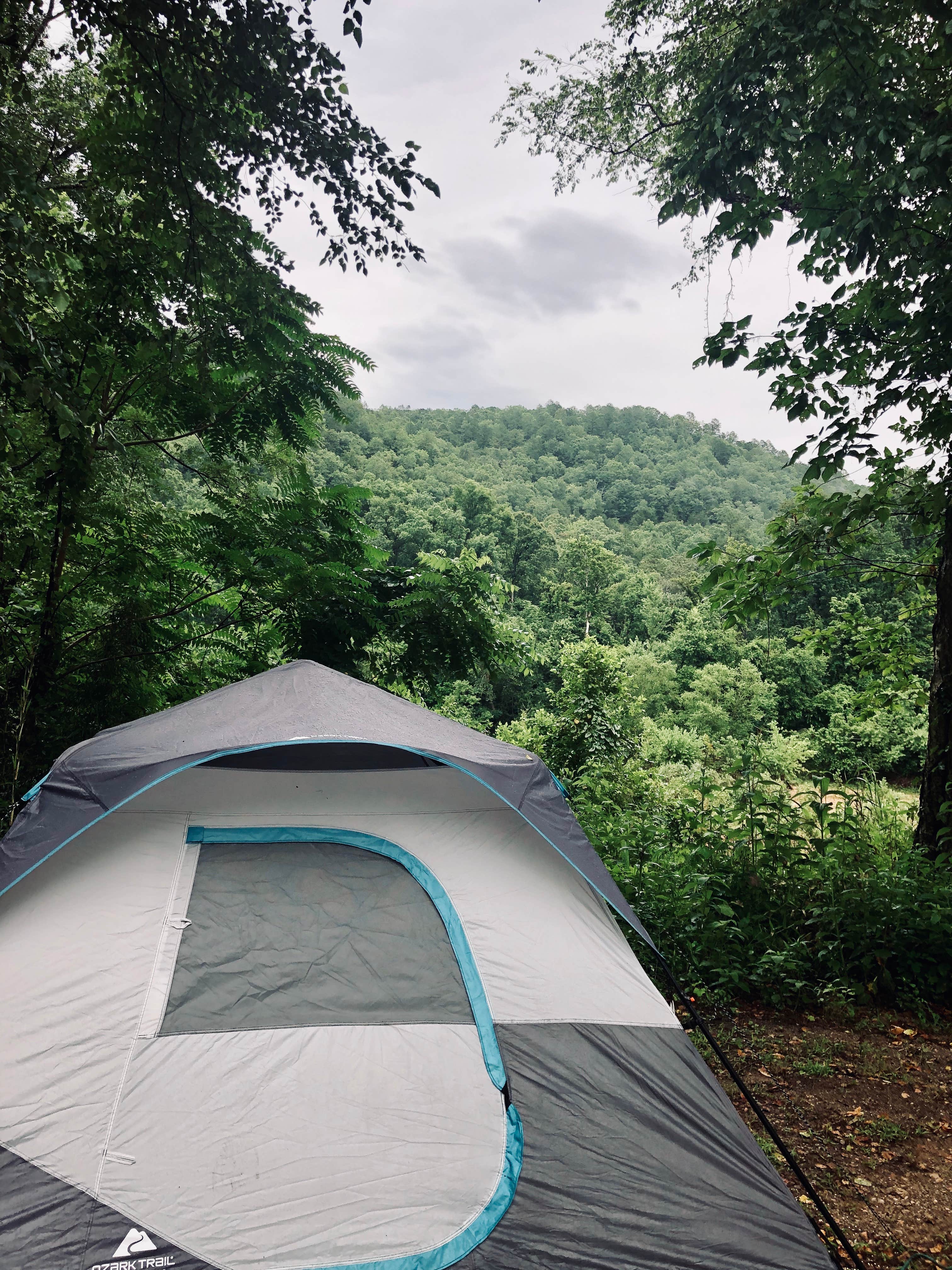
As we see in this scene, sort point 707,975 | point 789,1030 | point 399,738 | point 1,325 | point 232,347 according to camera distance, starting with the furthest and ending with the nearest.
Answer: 1. point 232,347
2. point 707,975
3. point 789,1030
4. point 399,738
5. point 1,325

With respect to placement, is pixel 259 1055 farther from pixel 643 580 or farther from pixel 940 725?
pixel 643 580

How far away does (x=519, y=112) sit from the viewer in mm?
5316

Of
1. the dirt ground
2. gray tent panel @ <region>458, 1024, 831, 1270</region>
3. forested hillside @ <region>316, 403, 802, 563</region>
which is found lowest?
the dirt ground

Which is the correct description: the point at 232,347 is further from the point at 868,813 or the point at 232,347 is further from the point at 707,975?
the point at 868,813

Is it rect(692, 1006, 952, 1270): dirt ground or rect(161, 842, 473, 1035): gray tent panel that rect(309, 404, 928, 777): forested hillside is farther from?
rect(161, 842, 473, 1035): gray tent panel

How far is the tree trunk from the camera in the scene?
12.9 ft

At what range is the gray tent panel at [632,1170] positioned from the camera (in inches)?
55.1

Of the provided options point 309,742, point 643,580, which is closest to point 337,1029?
point 309,742

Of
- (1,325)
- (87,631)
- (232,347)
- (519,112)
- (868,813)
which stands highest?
(519,112)

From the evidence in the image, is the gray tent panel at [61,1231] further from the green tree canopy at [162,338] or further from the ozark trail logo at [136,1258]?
the green tree canopy at [162,338]

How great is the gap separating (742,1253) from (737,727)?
2467cm

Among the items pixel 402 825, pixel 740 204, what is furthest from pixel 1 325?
pixel 740 204

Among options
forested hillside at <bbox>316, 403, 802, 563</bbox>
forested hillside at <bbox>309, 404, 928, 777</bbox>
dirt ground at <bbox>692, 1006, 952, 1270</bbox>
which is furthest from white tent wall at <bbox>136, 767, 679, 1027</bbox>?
forested hillside at <bbox>316, 403, 802, 563</bbox>

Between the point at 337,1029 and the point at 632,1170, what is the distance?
0.78 meters
